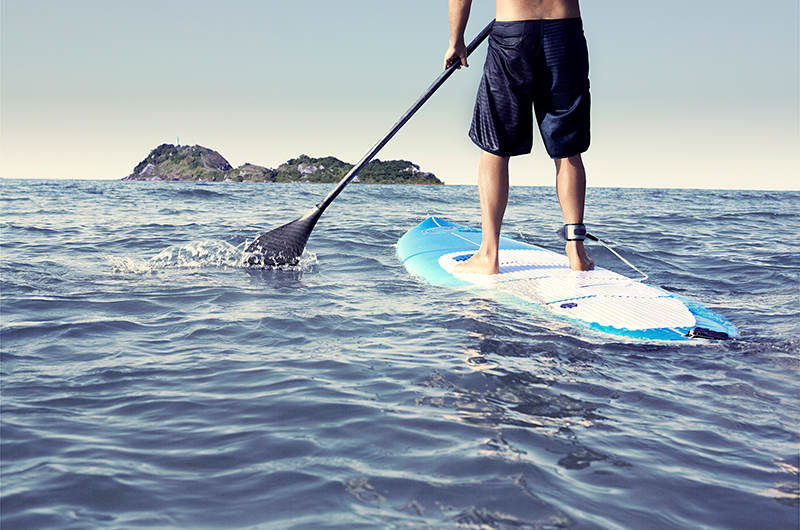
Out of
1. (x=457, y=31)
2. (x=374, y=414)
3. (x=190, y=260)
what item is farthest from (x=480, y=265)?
(x=190, y=260)

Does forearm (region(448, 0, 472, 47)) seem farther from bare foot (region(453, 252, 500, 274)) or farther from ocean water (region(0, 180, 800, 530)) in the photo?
ocean water (region(0, 180, 800, 530))

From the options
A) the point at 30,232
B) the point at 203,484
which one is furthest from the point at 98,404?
the point at 30,232

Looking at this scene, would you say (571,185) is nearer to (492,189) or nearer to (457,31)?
(492,189)

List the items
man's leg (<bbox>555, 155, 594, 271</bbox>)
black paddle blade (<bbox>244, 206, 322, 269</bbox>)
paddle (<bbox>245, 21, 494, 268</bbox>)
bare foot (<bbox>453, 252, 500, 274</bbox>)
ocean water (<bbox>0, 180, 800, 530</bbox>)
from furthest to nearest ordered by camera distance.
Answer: black paddle blade (<bbox>244, 206, 322, 269</bbox>)
paddle (<bbox>245, 21, 494, 268</bbox>)
bare foot (<bbox>453, 252, 500, 274</bbox>)
man's leg (<bbox>555, 155, 594, 271</bbox>)
ocean water (<bbox>0, 180, 800, 530</bbox>)

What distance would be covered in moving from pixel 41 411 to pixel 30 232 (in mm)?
6239

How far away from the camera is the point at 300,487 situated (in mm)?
1433

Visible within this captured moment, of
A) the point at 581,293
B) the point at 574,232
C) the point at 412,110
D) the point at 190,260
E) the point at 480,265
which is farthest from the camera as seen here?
the point at 190,260

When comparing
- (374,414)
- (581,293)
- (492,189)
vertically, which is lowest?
(374,414)

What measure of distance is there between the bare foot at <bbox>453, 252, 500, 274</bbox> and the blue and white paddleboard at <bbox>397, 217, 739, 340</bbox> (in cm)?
4

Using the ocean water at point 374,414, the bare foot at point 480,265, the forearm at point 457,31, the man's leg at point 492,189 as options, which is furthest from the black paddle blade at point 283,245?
the forearm at point 457,31

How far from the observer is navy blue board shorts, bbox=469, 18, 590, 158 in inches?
132

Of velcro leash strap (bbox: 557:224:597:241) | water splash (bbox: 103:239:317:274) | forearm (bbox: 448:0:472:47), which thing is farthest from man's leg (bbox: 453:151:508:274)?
water splash (bbox: 103:239:317:274)

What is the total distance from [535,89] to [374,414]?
2.43m

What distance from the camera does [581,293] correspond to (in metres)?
3.29
